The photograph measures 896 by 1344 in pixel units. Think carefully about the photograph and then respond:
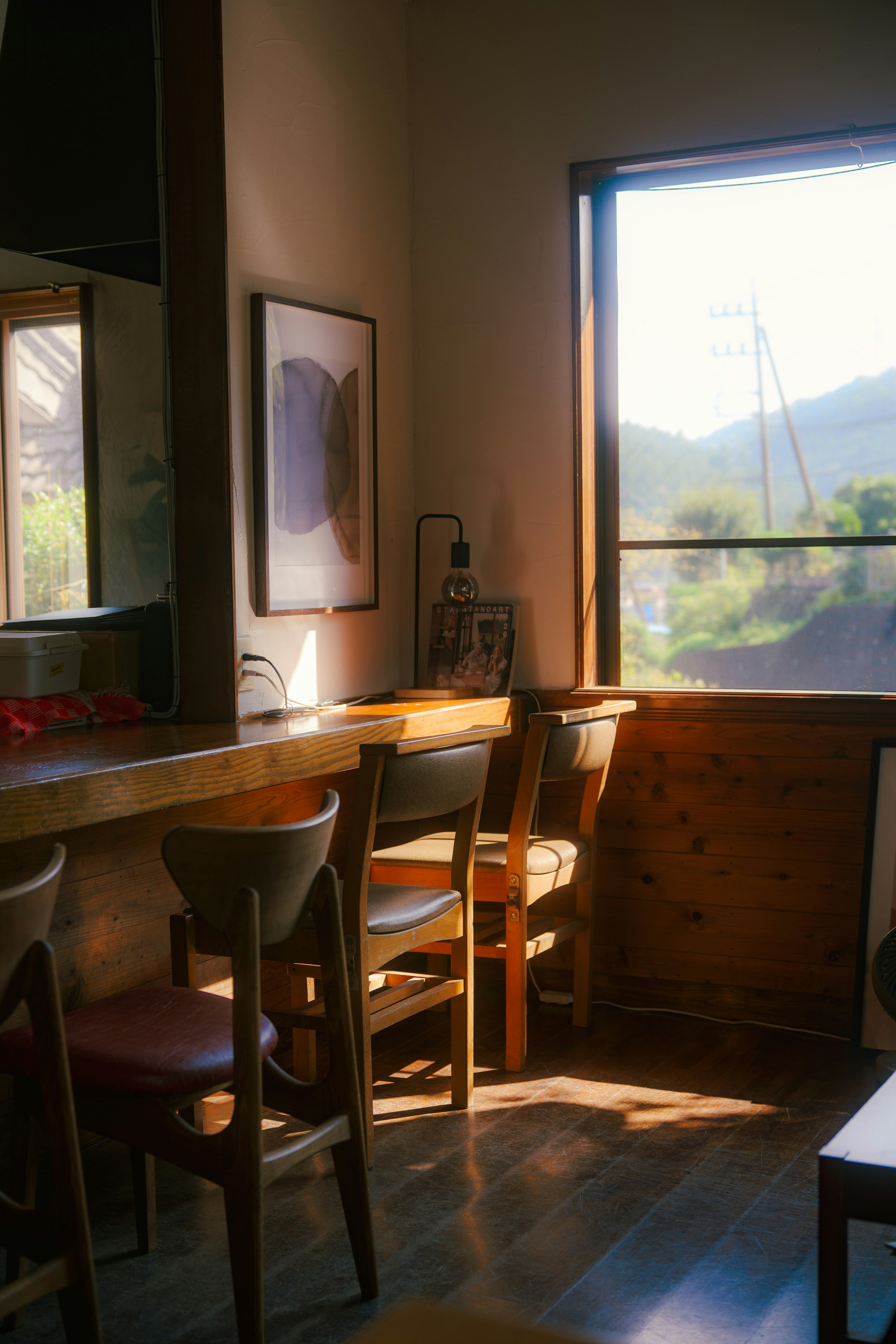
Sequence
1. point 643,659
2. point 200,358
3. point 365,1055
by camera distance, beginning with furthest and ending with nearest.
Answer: point 643,659, point 200,358, point 365,1055

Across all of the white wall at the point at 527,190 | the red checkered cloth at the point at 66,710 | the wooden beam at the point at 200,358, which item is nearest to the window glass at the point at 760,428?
the white wall at the point at 527,190

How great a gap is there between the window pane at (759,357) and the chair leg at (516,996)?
132 centimetres

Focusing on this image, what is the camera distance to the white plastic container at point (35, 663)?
8.96 ft

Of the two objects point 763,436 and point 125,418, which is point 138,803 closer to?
point 125,418

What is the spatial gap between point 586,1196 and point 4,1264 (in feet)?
3.58

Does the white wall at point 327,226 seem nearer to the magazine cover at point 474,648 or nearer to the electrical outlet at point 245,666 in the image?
the electrical outlet at point 245,666

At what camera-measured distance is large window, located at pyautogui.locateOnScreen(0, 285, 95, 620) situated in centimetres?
345

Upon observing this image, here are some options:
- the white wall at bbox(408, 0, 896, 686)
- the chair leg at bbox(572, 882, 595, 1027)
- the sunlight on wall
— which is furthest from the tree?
the sunlight on wall

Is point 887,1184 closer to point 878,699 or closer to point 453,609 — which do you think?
point 878,699

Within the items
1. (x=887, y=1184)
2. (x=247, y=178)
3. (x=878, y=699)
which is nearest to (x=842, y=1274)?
(x=887, y=1184)

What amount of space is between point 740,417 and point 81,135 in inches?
77.9

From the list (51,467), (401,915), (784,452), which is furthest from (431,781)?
(51,467)

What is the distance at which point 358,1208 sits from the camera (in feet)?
6.60

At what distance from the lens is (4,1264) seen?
218cm
